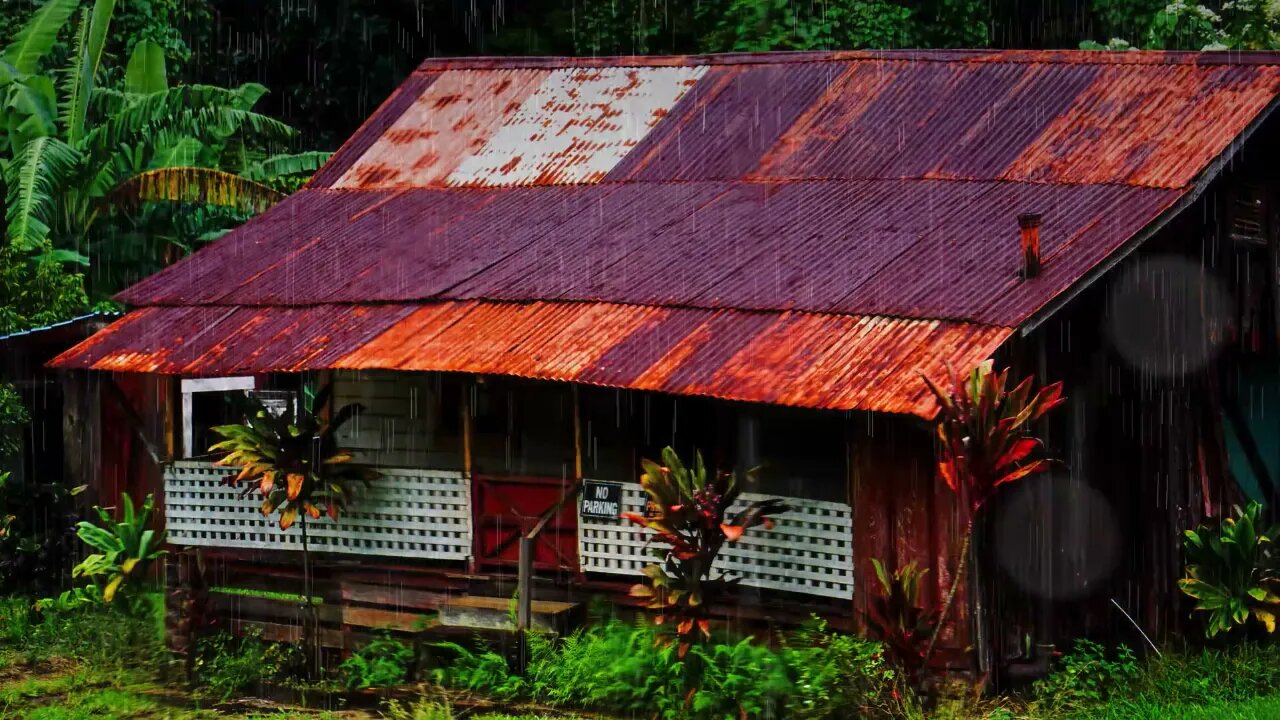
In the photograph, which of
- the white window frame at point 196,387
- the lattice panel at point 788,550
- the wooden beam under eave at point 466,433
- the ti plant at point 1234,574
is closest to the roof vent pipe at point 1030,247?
the lattice panel at point 788,550

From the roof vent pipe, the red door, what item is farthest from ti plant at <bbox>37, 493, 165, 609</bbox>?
the roof vent pipe

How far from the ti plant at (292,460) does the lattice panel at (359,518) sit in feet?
1.14

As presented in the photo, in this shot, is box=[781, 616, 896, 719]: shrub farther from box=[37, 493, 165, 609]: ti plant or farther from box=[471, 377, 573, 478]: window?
box=[37, 493, 165, 609]: ti plant

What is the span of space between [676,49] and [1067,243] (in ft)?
66.0

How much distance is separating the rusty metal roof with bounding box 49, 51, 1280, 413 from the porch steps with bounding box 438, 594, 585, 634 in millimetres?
2046

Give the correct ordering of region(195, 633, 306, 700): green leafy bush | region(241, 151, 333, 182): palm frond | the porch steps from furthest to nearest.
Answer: region(241, 151, 333, 182): palm frond → region(195, 633, 306, 700): green leafy bush → the porch steps

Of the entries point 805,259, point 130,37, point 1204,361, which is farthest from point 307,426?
point 130,37

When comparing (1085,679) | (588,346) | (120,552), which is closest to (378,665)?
(120,552)

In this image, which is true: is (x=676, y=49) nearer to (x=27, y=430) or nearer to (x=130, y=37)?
(x=130, y=37)

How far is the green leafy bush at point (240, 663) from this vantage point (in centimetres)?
1519

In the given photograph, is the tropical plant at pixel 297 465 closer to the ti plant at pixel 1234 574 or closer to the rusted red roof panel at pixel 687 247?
the rusted red roof panel at pixel 687 247

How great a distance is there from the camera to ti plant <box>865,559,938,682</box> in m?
12.1

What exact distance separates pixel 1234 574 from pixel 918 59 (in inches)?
247

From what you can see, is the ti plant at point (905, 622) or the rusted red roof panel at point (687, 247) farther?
the rusted red roof panel at point (687, 247)
